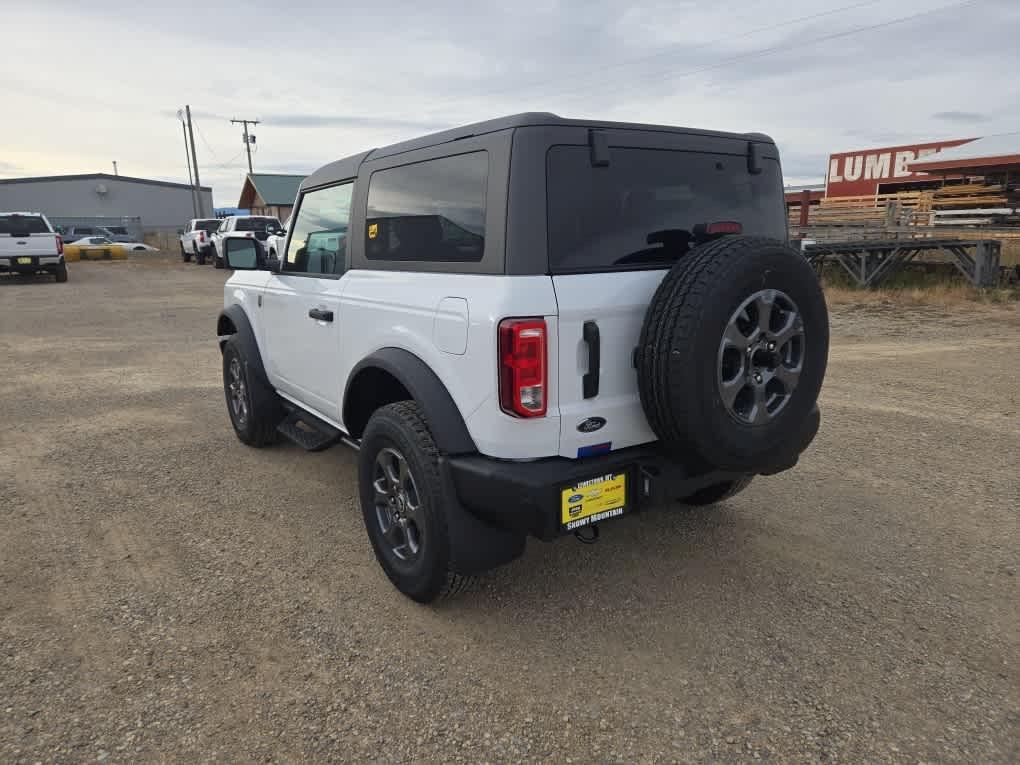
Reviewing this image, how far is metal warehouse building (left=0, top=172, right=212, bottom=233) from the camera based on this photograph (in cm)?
5991

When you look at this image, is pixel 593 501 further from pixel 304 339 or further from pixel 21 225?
pixel 21 225

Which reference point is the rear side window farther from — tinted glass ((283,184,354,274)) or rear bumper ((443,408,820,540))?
rear bumper ((443,408,820,540))

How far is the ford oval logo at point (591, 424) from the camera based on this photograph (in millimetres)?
2580

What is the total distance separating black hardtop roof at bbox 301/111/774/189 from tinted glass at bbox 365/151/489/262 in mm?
89

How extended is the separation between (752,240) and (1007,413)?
185 inches

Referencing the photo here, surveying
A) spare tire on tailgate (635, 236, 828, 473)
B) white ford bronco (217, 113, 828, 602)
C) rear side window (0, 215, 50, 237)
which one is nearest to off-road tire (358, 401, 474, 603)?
white ford bronco (217, 113, 828, 602)

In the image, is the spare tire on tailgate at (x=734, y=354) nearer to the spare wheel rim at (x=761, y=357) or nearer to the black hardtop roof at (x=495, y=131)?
the spare wheel rim at (x=761, y=357)

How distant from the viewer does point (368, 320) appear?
126 inches

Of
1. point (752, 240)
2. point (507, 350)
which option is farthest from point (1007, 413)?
point (507, 350)

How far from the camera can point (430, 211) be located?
2.98 meters

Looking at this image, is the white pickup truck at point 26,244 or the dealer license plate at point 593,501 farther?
the white pickup truck at point 26,244

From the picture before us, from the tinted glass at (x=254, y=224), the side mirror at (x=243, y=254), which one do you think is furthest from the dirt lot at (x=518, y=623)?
the tinted glass at (x=254, y=224)

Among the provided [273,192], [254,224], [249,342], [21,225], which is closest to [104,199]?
[273,192]

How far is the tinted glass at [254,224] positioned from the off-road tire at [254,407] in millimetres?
19150
